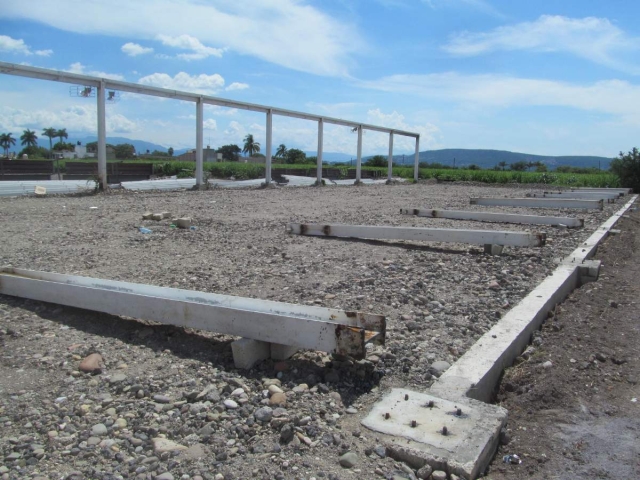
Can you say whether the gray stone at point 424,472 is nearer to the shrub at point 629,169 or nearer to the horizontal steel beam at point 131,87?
the horizontal steel beam at point 131,87

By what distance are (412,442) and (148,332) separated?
1.90 metres

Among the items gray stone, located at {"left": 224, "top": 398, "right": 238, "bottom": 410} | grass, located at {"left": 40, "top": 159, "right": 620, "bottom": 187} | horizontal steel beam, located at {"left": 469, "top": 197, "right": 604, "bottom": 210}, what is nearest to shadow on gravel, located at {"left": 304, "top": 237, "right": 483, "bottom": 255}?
gray stone, located at {"left": 224, "top": 398, "right": 238, "bottom": 410}

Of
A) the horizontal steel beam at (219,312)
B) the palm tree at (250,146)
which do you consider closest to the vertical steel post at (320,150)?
the horizontal steel beam at (219,312)

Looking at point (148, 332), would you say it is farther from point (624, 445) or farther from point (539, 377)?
point (624, 445)

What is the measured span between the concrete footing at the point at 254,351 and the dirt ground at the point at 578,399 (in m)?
1.22

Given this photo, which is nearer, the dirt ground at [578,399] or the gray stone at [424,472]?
the gray stone at [424,472]

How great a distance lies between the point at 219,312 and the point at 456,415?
142cm

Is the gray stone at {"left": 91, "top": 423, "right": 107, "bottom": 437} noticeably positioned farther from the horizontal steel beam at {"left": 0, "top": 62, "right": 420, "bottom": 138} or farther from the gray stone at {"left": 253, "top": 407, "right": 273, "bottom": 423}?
the horizontal steel beam at {"left": 0, "top": 62, "right": 420, "bottom": 138}

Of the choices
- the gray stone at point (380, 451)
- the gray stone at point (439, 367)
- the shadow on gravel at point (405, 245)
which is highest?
the shadow on gravel at point (405, 245)

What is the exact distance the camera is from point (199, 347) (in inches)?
123

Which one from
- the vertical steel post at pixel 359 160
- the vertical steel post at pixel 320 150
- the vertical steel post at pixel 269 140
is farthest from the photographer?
the vertical steel post at pixel 359 160

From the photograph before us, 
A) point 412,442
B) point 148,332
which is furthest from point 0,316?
point 412,442

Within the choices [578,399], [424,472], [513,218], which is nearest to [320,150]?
[513,218]

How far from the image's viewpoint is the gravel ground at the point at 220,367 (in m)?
2.08
